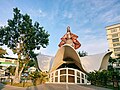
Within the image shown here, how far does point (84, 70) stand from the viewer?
77.3 ft

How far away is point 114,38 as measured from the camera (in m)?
57.2

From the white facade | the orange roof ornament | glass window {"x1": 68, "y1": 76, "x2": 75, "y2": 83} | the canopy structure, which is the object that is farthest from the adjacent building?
glass window {"x1": 68, "y1": 76, "x2": 75, "y2": 83}

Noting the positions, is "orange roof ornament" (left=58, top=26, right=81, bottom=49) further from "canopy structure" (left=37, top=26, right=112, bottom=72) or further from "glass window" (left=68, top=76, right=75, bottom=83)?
"glass window" (left=68, top=76, right=75, bottom=83)

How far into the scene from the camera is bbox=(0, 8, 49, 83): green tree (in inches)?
898

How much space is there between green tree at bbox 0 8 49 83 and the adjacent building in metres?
40.3

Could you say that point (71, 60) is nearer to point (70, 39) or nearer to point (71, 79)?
point (70, 39)

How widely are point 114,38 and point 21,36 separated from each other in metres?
45.4

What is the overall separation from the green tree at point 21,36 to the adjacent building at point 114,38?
40.3 metres

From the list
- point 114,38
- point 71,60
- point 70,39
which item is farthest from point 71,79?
point 114,38

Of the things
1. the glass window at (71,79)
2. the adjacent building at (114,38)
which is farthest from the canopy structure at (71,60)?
the adjacent building at (114,38)

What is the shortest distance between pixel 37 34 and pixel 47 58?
7580mm

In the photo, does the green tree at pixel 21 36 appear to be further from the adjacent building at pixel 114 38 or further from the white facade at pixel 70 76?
the adjacent building at pixel 114 38

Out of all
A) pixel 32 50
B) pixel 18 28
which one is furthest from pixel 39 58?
pixel 18 28

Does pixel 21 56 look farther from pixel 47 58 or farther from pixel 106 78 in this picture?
pixel 106 78
